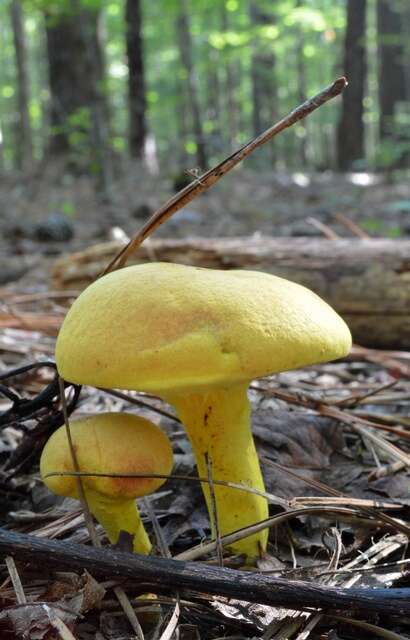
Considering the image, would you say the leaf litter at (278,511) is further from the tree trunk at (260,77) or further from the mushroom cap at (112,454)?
the tree trunk at (260,77)

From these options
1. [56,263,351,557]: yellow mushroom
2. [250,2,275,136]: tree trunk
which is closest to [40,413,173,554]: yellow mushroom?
[56,263,351,557]: yellow mushroom

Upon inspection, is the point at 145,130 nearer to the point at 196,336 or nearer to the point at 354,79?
the point at 354,79

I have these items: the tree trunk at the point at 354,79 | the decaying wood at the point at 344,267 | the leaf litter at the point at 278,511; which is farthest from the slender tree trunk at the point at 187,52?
the leaf litter at the point at 278,511

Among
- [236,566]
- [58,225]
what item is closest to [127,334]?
[236,566]

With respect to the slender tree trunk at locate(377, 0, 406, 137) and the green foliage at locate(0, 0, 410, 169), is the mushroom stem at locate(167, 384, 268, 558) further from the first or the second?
the slender tree trunk at locate(377, 0, 406, 137)

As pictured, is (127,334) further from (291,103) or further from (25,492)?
(291,103)

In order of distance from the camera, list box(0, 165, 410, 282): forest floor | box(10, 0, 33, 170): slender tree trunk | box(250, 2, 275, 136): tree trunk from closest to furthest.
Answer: box(0, 165, 410, 282): forest floor → box(10, 0, 33, 170): slender tree trunk → box(250, 2, 275, 136): tree trunk

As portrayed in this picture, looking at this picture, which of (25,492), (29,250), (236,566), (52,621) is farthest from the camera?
(29,250)
